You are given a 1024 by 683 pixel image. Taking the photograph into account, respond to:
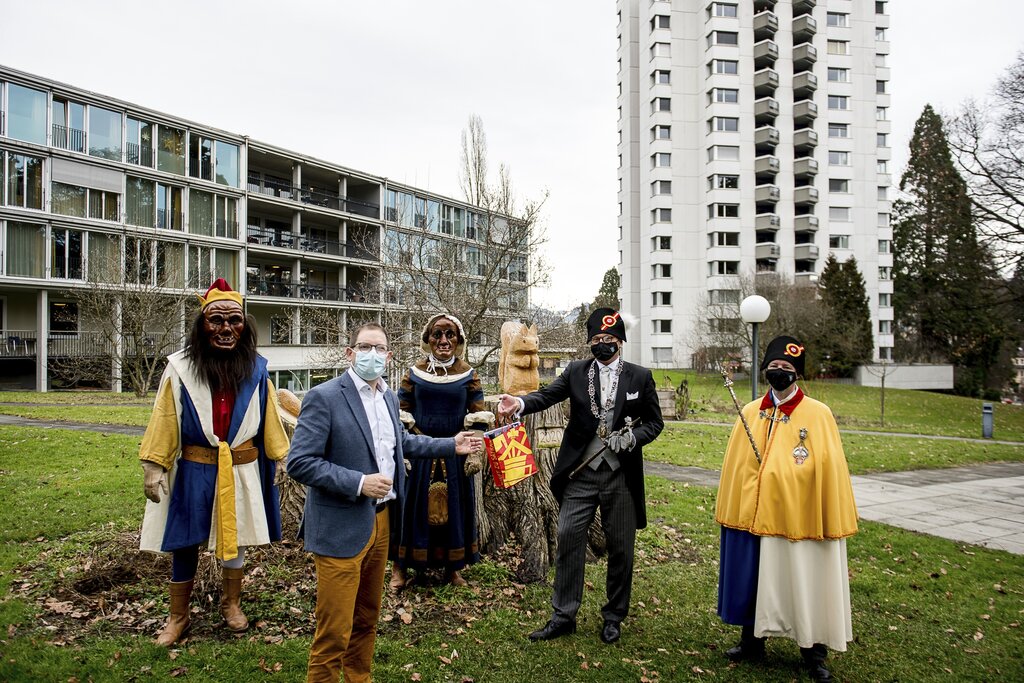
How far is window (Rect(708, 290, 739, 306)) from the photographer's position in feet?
127

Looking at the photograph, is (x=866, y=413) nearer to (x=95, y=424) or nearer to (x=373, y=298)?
(x=373, y=298)

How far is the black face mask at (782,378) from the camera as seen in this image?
4.01 meters

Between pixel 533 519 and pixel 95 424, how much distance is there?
1246 centimetres

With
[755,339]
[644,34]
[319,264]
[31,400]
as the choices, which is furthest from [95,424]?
[644,34]

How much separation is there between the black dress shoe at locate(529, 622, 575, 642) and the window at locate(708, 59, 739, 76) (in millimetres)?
51243

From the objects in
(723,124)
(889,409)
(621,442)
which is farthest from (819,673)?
(723,124)

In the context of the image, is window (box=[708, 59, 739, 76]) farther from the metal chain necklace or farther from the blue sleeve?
the blue sleeve

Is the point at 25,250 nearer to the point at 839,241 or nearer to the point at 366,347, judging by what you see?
the point at 366,347

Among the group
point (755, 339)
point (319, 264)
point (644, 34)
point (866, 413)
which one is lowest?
point (866, 413)

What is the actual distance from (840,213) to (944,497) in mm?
45394

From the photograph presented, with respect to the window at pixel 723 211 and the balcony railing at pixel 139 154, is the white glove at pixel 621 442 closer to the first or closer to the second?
the balcony railing at pixel 139 154

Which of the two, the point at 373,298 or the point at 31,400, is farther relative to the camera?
the point at 373,298

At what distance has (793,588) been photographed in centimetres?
382

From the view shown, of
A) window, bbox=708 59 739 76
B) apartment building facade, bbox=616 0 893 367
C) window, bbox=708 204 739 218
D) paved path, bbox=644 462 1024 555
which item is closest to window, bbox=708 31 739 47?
apartment building facade, bbox=616 0 893 367
